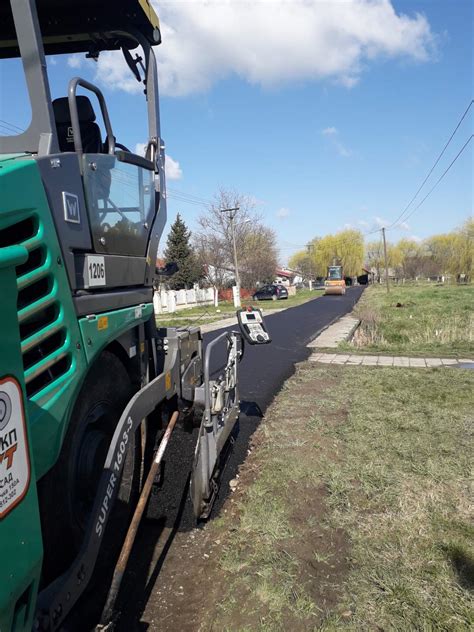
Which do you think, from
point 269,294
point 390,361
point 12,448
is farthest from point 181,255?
point 12,448

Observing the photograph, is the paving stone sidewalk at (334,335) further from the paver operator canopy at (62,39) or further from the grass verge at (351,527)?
the paver operator canopy at (62,39)

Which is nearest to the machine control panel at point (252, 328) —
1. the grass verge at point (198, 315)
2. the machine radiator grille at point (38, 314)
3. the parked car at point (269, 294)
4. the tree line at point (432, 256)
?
the machine radiator grille at point (38, 314)

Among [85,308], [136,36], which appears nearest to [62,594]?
[85,308]

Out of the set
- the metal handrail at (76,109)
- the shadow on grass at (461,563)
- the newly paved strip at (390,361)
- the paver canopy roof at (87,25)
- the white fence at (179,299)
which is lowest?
the newly paved strip at (390,361)

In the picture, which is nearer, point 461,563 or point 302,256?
point 461,563

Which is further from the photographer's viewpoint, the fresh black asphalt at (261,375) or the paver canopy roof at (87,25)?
the fresh black asphalt at (261,375)

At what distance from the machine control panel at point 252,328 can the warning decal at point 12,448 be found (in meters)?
2.97

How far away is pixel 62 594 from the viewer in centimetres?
194

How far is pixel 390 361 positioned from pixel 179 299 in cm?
2260

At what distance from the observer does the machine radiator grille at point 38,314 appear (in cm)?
180

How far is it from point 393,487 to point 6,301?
359cm

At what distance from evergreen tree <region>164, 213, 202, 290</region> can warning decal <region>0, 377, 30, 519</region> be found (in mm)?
39019

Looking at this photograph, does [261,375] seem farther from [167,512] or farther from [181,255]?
[181,255]

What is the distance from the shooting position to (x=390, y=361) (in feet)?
33.2
